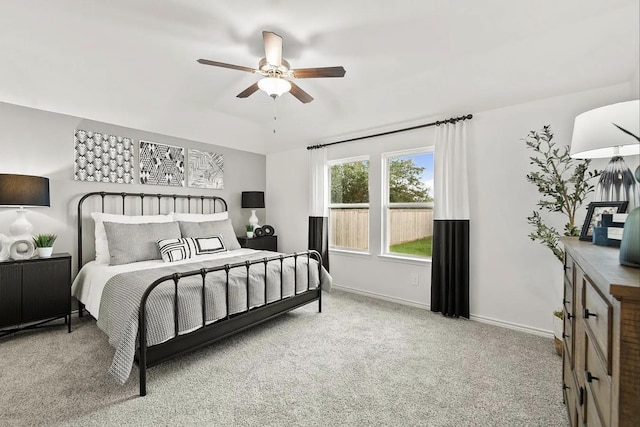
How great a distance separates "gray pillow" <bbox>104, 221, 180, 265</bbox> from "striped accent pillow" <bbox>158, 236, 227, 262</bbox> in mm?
103

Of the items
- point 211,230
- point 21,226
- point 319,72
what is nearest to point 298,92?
point 319,72

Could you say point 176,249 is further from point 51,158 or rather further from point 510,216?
point 510,216

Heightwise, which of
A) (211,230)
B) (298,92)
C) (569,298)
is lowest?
(569,298)

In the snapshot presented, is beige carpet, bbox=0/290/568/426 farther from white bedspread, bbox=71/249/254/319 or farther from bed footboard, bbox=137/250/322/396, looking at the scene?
white bedspread, bbox=71/249/254/319

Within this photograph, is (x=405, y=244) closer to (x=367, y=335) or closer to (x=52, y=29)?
(x=367, y=335)

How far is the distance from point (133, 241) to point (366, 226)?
2.92 m

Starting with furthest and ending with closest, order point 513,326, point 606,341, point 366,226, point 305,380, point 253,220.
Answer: point 253,220, point 366,226, point 513,326, point 305,380, point 606,341

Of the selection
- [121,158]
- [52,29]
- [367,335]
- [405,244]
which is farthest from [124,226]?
[405,244]

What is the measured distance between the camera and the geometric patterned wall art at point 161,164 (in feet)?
13.0

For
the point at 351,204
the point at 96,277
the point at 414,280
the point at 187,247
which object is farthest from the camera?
the point at 351,204

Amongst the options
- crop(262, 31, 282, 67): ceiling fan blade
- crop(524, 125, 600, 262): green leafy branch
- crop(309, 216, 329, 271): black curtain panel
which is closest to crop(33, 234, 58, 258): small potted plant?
crop(262, 31, 282, 67): ceiling fan blade

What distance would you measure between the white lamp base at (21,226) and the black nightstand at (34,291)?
292 mm

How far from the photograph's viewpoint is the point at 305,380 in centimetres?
212

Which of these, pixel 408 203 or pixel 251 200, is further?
pixel 251 200
